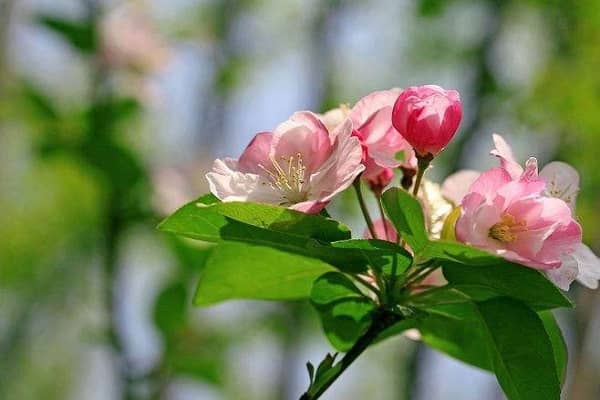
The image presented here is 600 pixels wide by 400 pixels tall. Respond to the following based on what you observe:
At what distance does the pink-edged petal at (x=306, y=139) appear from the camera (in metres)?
1.30

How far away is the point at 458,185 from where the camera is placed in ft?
4.82

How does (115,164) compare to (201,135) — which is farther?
(201,135)

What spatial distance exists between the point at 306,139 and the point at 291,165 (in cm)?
4

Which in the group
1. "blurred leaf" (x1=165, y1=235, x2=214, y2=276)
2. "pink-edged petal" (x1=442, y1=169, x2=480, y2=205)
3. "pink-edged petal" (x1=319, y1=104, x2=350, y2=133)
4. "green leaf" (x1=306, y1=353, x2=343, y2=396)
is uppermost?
"pink-edged petal" (x1=319, y1=104, x2=350, y2=133)

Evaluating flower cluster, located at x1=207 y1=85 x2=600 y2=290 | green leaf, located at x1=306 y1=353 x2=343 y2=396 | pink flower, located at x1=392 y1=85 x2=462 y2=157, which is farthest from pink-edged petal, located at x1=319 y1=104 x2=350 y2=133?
green leaf, located at x1=306 y1=353 x2=343 y2=396

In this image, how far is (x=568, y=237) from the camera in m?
1.21

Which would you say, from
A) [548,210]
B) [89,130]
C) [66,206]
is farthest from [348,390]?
[548,210]

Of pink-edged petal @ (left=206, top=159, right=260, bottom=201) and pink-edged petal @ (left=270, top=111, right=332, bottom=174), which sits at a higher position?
pink-edged petal @ (left=270, top=111, right=332, bottom=174)

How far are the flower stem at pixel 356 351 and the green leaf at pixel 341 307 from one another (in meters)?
0.07

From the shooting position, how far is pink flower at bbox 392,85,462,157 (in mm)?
1255

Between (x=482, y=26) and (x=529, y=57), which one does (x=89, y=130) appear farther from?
(x=529, y=57)

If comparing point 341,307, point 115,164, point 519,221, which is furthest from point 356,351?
point 115,164

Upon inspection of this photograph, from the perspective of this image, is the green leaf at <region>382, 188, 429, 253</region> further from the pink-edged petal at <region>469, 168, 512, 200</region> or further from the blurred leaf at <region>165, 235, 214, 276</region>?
the blurred leaf at <region>165, 235, 214, 276</region>

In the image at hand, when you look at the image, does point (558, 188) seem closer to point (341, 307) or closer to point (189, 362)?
point (341, 307)
